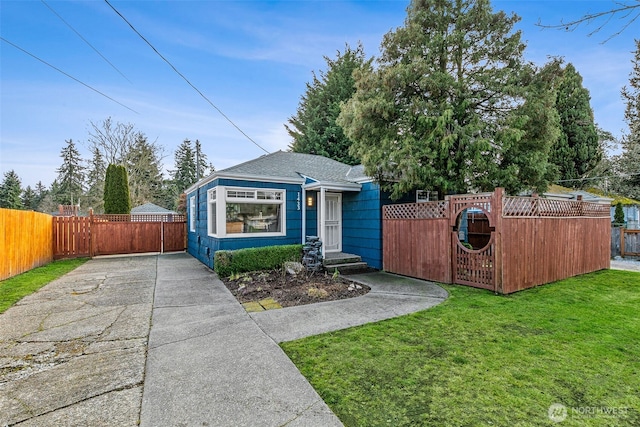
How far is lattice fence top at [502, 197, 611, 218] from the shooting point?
6.16 metres

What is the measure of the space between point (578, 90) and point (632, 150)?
510 centimetres

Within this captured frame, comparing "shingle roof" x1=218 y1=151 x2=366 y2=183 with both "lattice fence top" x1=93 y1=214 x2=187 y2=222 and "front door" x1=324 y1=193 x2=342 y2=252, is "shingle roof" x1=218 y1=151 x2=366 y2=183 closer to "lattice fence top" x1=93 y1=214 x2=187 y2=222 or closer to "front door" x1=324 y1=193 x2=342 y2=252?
"front door" x1=324 y1=193 x2=342 y2=252

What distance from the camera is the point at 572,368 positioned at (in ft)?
9.75

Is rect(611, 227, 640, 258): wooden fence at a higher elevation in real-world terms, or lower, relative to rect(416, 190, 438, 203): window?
lower

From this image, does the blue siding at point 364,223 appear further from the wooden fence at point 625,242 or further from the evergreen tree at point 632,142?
the evergreen tree at point 632,142

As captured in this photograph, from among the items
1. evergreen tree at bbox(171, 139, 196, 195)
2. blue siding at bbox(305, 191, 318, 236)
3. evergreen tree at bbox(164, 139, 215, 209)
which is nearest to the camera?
blue siding at bbox(305, 191, 318, 236)

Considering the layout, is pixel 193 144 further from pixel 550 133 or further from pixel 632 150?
pixel 632 150

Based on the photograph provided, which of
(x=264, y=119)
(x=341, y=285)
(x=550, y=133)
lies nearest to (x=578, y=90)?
(x=550, y=133)

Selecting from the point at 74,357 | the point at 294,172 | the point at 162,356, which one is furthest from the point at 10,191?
the point at 162,356

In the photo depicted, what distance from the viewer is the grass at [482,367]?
2289mm

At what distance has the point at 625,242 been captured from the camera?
1140 centimetres

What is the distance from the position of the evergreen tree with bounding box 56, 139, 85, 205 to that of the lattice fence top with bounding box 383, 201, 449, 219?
40654mm

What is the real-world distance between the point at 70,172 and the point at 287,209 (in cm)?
3963

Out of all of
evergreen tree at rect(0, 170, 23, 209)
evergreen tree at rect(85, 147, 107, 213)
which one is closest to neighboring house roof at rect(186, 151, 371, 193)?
evergreen tree at rect(85, 147, 107, 213)
